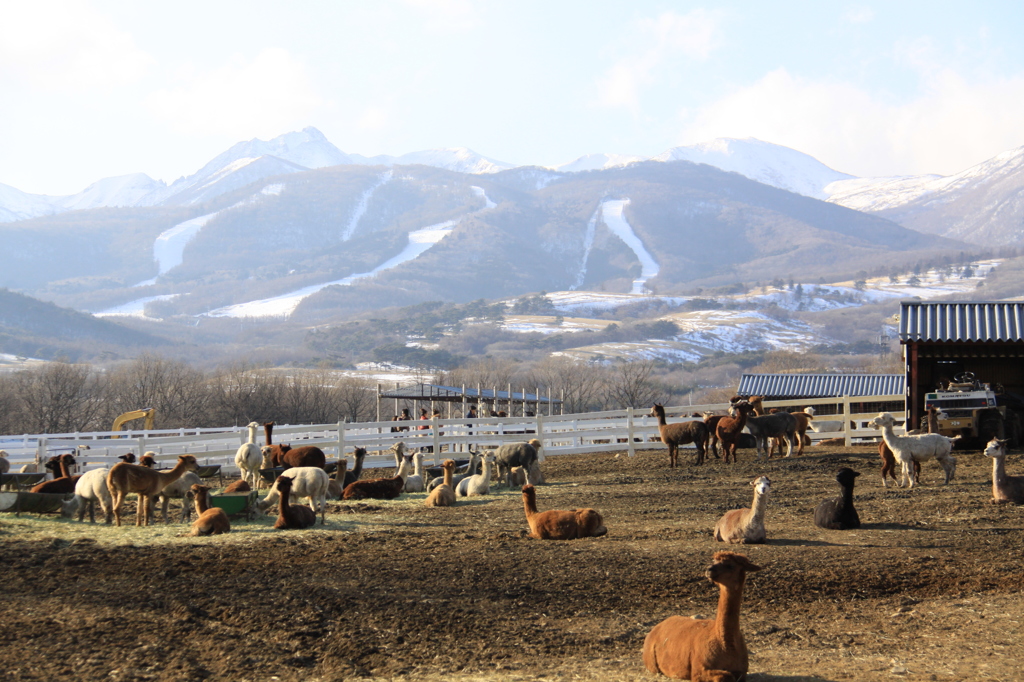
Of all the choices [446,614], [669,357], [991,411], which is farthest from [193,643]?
[669,357]

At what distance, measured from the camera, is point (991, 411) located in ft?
64.8

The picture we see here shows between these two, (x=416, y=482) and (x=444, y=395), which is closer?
(x=416, y=482)

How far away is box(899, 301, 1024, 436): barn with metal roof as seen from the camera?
875 inches

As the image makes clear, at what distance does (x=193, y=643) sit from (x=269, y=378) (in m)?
81.0

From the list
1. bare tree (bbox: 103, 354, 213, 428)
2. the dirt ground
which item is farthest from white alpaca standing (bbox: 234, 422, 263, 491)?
bare tree (bbox: 103, 354, 213, 428)

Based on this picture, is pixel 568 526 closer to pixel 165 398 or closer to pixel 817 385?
pixel 817 385

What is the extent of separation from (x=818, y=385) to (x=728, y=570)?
4629cm

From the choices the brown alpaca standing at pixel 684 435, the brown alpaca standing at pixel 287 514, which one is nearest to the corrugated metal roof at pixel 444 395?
the brown alpaca standing at pixel 684 435

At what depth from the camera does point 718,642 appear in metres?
5.66

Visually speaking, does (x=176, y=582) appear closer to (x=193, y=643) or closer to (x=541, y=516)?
(x=193, y=643)

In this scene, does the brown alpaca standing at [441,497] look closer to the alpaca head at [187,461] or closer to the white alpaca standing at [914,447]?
the alpaca head at [187,461]

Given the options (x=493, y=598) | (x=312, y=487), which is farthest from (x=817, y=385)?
(x=493, y=598)

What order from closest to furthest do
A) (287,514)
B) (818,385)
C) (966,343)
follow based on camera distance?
(287,514) → (966,343) → (818,385)

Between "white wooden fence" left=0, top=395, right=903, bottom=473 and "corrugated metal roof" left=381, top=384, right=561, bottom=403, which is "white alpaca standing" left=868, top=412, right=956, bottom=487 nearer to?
"white wooden fence" left=0, top=395, right=903, bottom=473
